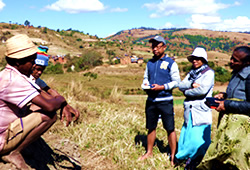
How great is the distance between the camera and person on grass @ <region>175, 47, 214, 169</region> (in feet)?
10.7

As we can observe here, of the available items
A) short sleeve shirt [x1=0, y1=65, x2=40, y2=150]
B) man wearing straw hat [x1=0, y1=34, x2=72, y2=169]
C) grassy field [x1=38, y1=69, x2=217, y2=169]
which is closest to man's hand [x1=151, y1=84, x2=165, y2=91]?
grassy field [x1=38, y1=69, x2=217, y2=169]

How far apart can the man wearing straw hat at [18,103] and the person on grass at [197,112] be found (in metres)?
1.81

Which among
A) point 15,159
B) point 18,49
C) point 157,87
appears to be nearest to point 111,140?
point 157,87

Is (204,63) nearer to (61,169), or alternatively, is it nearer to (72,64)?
(61,169)

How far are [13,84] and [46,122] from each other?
0.49m

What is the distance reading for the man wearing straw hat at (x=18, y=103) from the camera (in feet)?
7.14

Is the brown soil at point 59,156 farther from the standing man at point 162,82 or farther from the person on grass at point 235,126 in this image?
the person on grass at point 235,126

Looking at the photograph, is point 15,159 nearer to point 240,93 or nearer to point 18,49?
point 18,49

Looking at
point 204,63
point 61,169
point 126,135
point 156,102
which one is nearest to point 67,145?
point 61,169

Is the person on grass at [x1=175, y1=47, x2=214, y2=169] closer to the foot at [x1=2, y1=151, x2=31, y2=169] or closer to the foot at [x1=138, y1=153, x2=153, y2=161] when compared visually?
the foot at [x1=138, y1=153, x2=153, y2=161]

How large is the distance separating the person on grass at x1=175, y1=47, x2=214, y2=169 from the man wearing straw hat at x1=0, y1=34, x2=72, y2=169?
181 cm

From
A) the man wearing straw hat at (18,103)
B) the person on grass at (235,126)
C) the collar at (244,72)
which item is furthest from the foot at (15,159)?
the collar at (244,72)

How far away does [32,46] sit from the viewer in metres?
2.37

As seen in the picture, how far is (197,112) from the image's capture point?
329 cm
